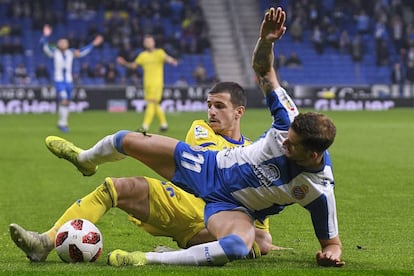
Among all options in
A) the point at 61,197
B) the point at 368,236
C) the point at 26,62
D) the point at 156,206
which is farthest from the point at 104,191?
the point at 26,62

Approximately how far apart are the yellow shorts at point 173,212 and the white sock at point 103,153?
316 mm

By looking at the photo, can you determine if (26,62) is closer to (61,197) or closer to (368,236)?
(61,197)

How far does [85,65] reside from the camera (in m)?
38.8

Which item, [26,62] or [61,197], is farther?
[26,62]

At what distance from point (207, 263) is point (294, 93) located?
99.8ft

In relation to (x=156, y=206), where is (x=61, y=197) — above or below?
below

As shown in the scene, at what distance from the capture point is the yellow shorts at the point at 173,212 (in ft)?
24.4

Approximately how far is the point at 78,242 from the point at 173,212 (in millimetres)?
844

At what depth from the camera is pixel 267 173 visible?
6867 millimetres

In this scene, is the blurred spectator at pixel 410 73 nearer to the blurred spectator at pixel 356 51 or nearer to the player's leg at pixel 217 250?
the blurred spectator at pixel 356 51

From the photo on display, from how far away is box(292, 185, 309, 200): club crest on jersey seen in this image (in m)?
6.85

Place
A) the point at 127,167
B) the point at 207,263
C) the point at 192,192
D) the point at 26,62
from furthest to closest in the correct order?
the point at 26,62
the point at 127,167
the point at 192,192
the point at 207,263

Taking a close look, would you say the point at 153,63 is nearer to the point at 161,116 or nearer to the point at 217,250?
the point at 161,116

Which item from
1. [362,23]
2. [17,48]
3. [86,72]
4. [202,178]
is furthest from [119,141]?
[362,23]
